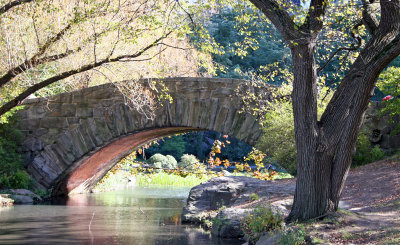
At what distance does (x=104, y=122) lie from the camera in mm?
13688

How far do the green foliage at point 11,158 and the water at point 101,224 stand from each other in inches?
47.2

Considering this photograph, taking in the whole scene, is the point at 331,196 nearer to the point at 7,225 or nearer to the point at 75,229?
the point at 75,229

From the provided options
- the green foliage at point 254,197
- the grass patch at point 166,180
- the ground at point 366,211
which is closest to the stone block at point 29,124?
the green foliage at point 254,197

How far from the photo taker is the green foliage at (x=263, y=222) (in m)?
7.07

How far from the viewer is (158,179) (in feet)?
73.3

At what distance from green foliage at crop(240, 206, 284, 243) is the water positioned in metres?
0.72

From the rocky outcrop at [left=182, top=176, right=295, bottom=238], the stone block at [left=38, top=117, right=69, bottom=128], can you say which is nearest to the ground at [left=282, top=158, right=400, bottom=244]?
the rocky outcrop at [left=182, top=176, right=295, bottom=238]

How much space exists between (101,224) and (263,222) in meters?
4.09

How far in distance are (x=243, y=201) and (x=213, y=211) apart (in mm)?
736

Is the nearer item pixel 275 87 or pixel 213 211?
pixel 213 211

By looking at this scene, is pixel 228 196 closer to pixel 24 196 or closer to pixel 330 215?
pixel 330 215

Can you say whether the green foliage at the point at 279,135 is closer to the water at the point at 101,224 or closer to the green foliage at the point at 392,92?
the green foliage at the point at 392,92

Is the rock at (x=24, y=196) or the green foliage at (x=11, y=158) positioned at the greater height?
the green foliage at (x=11, y=158)

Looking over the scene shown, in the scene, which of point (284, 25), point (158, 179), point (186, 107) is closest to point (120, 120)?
point (186, 107)
